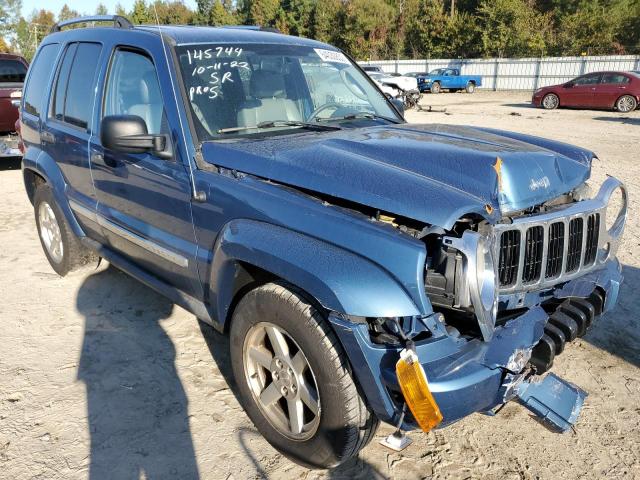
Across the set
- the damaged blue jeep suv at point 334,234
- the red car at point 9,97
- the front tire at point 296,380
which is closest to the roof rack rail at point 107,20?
the damaged blue jeep suv at point 334,234

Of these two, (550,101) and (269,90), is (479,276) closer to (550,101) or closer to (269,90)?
(269,90)

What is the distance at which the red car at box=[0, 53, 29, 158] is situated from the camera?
30.3 feet

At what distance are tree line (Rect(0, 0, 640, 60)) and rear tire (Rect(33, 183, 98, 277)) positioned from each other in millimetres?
26911

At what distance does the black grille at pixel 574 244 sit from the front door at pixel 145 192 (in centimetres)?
196

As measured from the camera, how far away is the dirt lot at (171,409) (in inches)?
106

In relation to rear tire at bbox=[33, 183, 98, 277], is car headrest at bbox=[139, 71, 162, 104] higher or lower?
higher

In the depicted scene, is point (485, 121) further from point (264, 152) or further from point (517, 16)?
point (517, 16)

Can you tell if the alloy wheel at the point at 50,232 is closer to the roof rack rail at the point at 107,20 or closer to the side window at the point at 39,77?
the side window at the point at 39,77

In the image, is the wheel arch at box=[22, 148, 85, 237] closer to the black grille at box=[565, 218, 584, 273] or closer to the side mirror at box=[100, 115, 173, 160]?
the side mirror at box=[100, 115, 173, 160]

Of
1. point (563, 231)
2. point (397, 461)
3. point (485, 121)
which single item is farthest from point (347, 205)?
point (485, 121)

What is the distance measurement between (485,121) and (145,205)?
16.0 m

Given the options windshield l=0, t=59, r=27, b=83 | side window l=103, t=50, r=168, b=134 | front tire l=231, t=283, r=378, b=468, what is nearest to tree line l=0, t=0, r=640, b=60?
A: windshield l=0, t=59, r=27, b=83

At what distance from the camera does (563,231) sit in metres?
2.56

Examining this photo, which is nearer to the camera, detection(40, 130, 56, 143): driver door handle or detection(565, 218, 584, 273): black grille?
detection(565, 218, 584, 273): black grille
